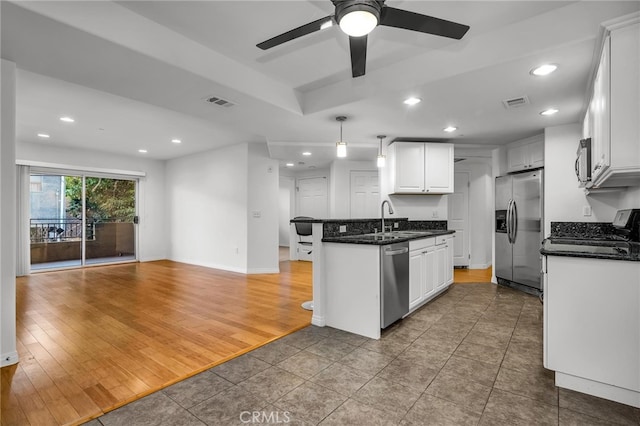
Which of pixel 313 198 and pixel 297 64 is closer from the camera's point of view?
pixel 297 64

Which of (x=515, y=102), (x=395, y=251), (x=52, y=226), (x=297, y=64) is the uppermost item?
(x=297, y=64)

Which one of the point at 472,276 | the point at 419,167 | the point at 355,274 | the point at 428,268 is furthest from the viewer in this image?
the point at 472,276

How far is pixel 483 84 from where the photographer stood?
2697 millimetres

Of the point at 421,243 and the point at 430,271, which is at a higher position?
the point at 421,243

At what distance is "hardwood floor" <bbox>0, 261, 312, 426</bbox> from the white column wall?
94 cm

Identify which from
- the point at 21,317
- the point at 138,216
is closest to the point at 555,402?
the point at 21,317

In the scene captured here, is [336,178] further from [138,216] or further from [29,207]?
[29,207]

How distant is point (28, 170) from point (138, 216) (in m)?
2.19

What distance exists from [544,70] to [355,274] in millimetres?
2329

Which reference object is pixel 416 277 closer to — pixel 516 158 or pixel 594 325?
pixel 594 325

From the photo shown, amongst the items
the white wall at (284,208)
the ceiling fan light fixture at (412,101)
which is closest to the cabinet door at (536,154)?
the ceiling fan light fixture at (412,101)

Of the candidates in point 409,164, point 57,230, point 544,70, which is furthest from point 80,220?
point 544,70

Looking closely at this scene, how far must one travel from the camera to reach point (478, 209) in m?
6.56

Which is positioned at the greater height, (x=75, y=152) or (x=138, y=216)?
(x=75, y=152)
